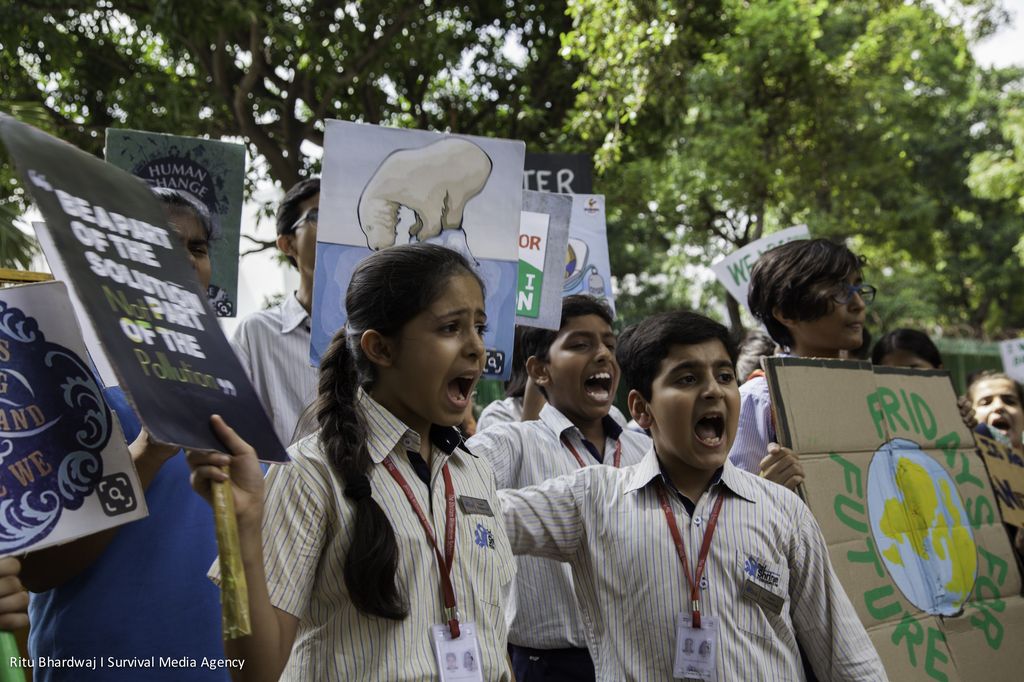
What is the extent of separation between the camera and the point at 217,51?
9.16 metres

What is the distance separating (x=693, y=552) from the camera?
2.58 meters

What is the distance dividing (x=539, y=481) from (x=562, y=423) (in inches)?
9.5

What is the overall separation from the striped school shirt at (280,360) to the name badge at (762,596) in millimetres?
1628

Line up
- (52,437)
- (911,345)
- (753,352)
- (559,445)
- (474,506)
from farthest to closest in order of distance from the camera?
(911,345) → (753,352) → (559,445) → (474,506) → (52,437)

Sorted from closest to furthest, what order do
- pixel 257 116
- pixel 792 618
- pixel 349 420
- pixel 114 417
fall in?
pixel 114 417 < pixel 349 420 < pixel 792 618 < pixel 257 116

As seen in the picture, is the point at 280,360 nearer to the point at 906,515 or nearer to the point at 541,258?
the point at 541,258

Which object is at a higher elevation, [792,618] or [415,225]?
[415,225]

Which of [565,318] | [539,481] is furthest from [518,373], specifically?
[539,481]

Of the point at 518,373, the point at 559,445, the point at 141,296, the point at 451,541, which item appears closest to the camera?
the point at 141,296

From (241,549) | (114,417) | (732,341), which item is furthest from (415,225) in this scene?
(241,549)

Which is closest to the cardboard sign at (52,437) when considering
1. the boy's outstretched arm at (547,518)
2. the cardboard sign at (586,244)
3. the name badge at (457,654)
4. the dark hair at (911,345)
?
the name badge at (457,654)

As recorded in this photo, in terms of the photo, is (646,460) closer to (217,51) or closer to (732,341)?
(732,341)

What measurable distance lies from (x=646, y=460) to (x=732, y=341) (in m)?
0.44

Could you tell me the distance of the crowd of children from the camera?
199cm
